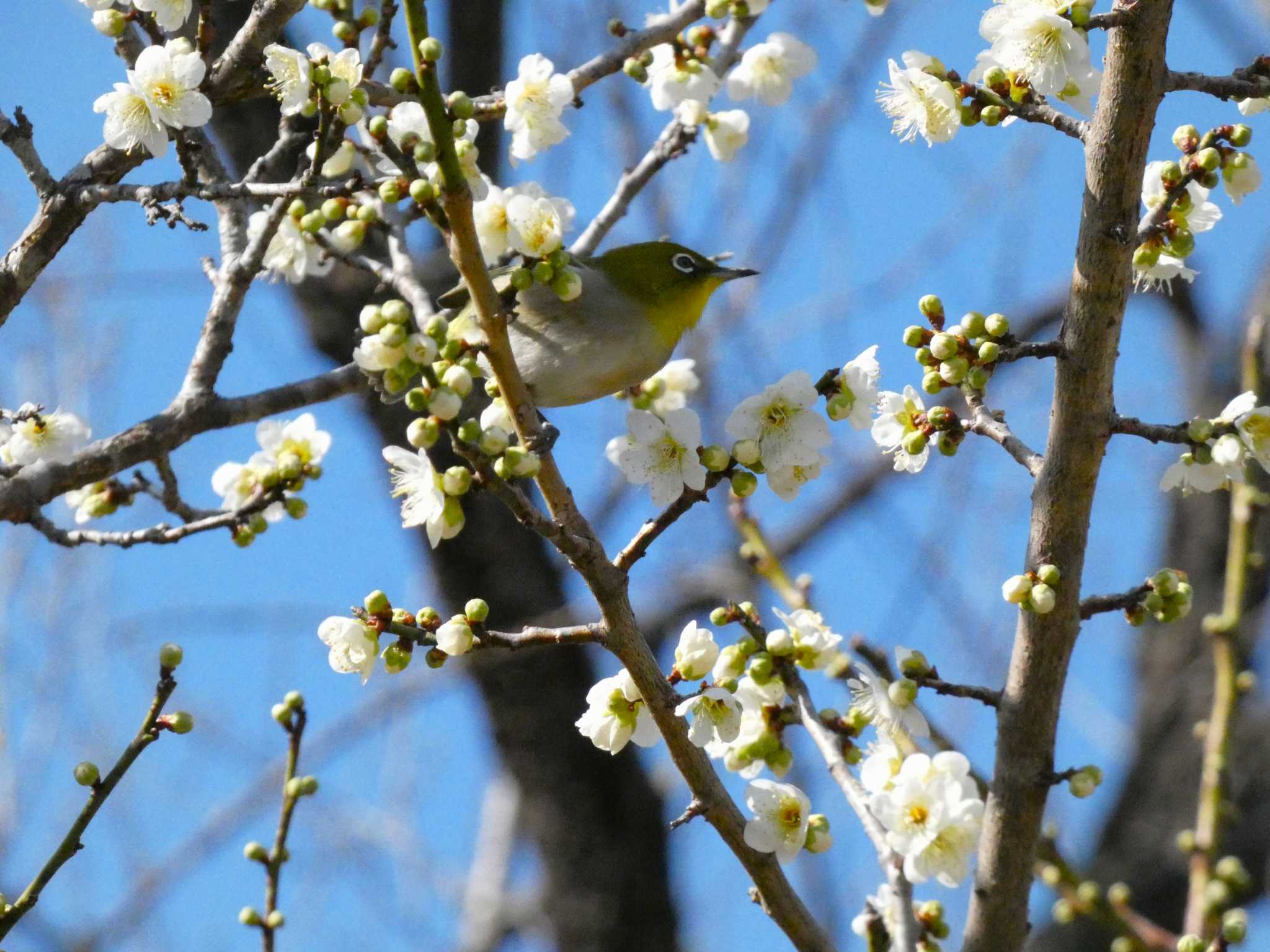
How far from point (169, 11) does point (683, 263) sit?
171 cm

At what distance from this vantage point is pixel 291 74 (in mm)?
2756

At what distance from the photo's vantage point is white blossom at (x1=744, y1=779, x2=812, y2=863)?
2.57 m

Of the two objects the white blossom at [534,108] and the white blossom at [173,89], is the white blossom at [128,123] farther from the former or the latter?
the white blossom at [534,108]

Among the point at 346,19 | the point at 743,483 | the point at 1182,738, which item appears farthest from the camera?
the point at 1182,738

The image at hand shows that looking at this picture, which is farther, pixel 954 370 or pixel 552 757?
pixel 552 757

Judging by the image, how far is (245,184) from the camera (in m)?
2.74

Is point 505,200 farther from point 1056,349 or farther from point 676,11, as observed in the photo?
point 1056,349

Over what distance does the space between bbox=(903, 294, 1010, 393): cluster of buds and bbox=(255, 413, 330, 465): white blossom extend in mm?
1559

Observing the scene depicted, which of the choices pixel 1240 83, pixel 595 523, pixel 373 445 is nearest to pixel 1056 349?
pixel 1240 83

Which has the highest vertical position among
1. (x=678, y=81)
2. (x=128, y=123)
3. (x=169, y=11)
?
(x=678, y=81)

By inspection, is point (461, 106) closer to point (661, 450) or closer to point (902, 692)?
point (661, 450)

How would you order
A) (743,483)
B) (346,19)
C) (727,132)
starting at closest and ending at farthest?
(743,483) < (346,19) < (727,132)

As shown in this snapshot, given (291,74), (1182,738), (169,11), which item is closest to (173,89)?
(291,74)

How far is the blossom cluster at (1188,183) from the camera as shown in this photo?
2643 millimetres
